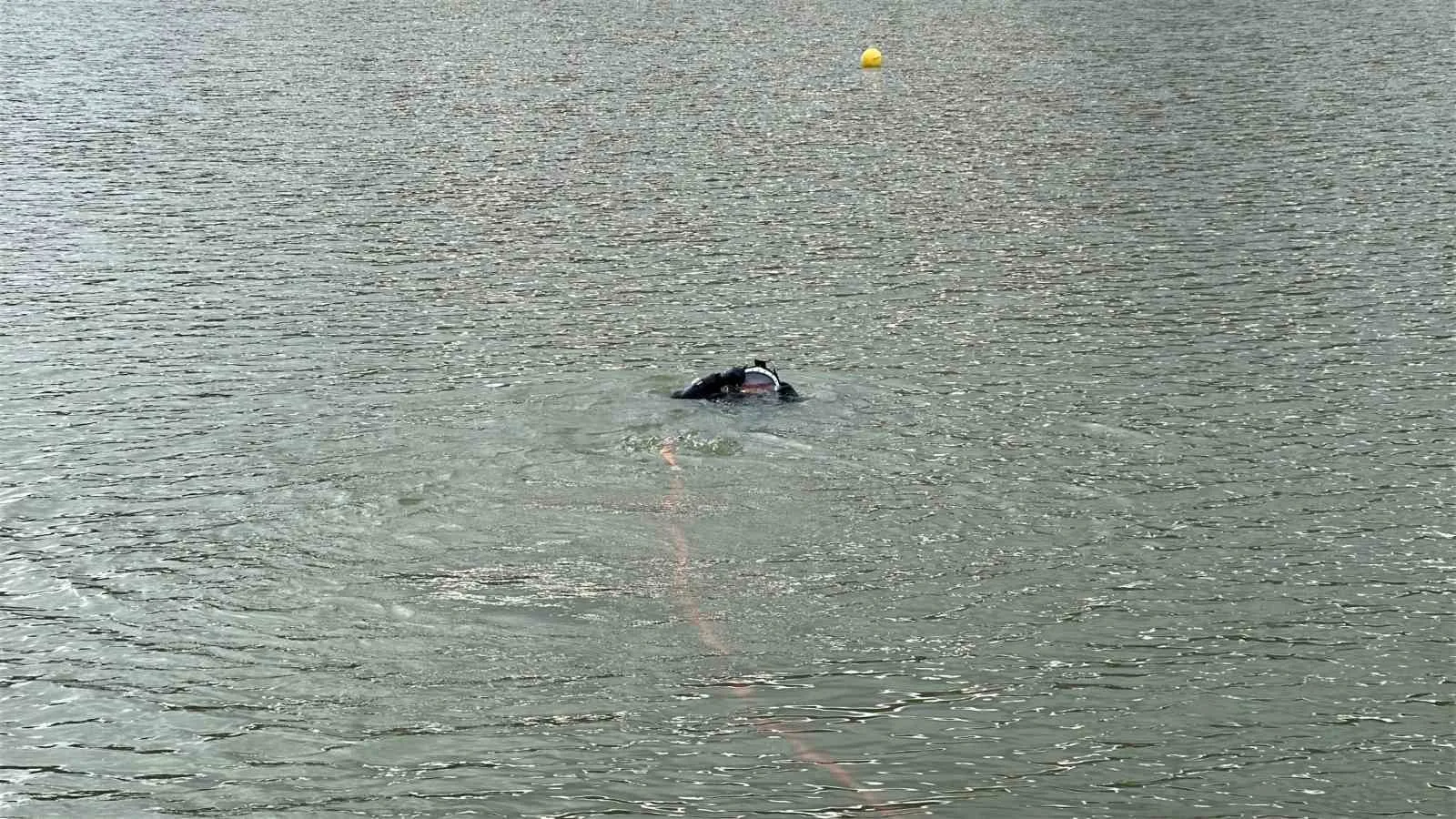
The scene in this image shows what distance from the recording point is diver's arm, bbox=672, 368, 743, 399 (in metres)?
Answer: 23.8

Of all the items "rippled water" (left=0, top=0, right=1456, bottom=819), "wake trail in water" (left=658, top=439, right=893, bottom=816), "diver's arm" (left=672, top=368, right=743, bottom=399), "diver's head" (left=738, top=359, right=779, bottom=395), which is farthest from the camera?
"diver's arm" (left=672, top=368, right=743, bottom=399)

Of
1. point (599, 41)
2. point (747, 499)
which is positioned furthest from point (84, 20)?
point (747, 499)

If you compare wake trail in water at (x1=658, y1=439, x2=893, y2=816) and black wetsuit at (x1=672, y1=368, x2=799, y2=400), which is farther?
black wetsuit at (x1=672, y1=368, x2=799, y2=400)

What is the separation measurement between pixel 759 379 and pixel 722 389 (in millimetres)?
643

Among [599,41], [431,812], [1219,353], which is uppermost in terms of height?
[599,41]

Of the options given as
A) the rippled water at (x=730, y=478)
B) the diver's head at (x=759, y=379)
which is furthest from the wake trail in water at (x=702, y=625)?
the diver's head at (x=759, y=379)

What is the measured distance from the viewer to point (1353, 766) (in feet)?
50.3

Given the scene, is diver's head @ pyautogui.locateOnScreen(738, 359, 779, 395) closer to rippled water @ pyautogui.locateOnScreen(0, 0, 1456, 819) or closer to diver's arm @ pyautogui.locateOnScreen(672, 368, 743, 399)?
diver's arm @ pyautogui.locateOnScreen(672, 368, 743, 399)

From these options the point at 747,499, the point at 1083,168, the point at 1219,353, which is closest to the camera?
the point at 747,499

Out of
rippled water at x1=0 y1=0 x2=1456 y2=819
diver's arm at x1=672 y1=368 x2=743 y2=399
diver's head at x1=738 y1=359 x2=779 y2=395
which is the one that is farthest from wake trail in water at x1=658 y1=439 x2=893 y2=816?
diver's head at x1=738 y1=359 x2=779 y2=395

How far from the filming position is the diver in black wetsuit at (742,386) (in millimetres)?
23656

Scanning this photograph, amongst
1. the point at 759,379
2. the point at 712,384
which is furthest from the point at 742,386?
the point at 712,384

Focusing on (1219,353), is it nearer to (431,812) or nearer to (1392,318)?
(1392,318)

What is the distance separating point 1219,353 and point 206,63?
150 feet
